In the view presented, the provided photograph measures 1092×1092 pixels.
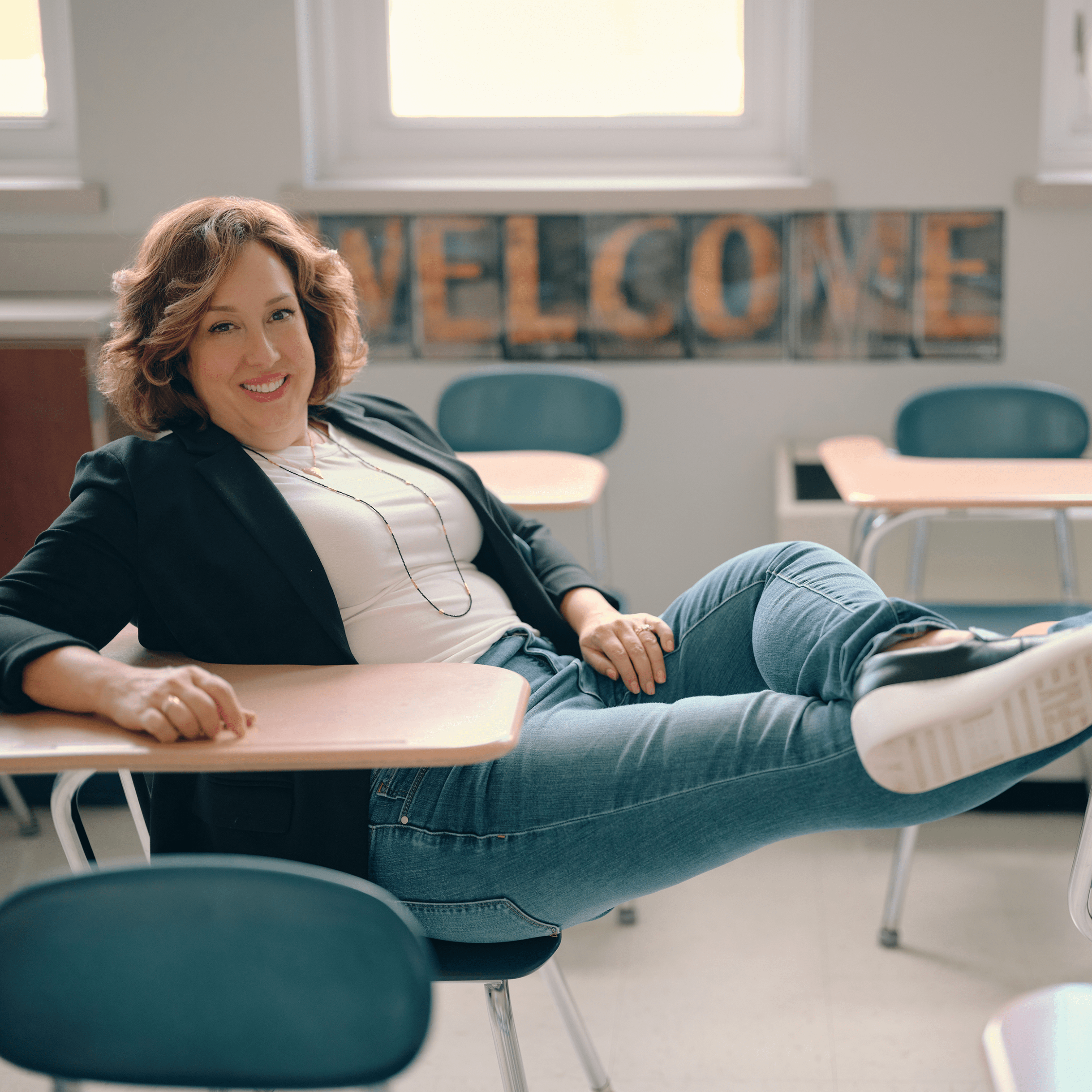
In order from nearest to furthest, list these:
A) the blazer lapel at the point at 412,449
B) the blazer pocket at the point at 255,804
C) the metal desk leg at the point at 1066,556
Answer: the blazer pocket at the point at 255,804
the blazer lapel at the point at 412,449
the metal desk leg at the point at 1066,556

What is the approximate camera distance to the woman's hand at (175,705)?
0.92m

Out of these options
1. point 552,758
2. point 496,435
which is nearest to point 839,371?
point 496,435

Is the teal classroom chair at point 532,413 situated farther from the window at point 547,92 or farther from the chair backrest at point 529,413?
the window at point 547,92

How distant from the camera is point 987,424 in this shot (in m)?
2.42

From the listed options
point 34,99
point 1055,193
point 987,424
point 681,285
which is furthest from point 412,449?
point 34,99

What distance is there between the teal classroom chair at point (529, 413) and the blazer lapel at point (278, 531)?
129cm

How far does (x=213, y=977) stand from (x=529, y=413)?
6.32 feet

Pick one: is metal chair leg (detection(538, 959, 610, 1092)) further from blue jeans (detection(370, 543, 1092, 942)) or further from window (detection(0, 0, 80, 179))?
window (detection(0, 0, 80, 179))

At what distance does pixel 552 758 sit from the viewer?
1.07 meters

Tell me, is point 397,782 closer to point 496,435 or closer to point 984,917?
point 984,917

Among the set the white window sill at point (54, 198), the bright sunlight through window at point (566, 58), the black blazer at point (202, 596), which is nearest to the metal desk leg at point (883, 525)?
the black blazer at point (202, 596)

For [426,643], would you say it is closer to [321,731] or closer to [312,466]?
[312,466]

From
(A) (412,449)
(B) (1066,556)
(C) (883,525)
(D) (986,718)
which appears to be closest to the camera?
(D) (986,718)

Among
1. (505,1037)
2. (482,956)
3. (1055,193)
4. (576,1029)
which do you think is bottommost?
(576,1029)
